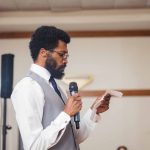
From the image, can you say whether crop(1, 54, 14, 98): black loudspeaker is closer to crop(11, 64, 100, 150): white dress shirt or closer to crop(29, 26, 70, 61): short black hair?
crop(29, 26, 70, 61): short black hair

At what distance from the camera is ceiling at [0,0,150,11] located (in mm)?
4266

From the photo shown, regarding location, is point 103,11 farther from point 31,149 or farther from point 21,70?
point 31,149

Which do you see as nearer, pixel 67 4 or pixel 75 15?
pixel 67 4

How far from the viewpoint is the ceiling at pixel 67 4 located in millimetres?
4266

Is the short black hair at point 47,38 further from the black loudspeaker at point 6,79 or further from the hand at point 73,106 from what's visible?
the black loudspeaker at point 6,79

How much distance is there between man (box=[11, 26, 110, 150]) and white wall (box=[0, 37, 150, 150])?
283 centimetres

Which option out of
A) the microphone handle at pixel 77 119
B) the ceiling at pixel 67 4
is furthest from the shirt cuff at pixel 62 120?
the ceiling at pixel 67 4

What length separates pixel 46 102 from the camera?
5.47 ft

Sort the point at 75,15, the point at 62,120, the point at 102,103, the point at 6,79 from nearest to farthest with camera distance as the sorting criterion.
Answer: the point at 62,120 < the point at 102,103 < the point at 6,79 < the point at 75,15

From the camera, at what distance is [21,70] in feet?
16.1

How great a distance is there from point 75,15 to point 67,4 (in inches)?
10.0

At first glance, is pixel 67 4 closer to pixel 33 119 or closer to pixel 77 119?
pixel 77 119

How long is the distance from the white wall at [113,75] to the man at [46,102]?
2.83 m

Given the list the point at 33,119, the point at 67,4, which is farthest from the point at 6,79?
the point at 33,119
